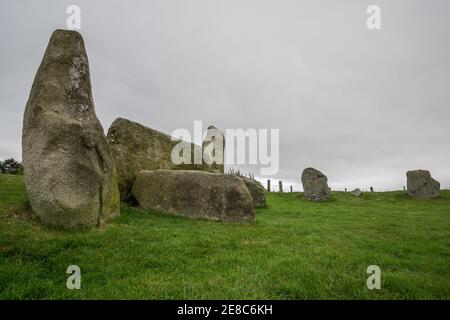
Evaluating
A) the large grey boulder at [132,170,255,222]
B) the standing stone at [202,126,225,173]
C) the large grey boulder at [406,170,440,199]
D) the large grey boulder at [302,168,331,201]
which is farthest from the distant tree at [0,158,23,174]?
the large grey boulder at [406,170,440,199]

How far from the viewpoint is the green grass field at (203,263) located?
5227mm

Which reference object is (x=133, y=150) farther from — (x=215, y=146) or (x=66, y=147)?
(x=215, y=146)

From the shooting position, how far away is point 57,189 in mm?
8633

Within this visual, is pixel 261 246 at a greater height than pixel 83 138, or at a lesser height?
lesser

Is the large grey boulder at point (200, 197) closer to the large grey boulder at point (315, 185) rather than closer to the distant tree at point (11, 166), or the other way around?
the distant tree at point (11, 166)

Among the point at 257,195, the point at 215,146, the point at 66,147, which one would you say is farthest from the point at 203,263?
the point at 215,146

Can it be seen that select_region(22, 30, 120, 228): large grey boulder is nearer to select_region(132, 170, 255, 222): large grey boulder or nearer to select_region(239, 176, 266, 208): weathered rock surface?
select_region(132, 170, 255, 222): large grey boulder

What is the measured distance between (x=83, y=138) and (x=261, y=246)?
6.85 meters

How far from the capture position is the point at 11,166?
28.5m

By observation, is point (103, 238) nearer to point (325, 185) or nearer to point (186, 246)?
point (186, 246)

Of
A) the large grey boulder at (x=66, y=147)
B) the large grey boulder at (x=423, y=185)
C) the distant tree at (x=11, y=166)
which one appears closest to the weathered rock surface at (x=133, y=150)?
the large grey boulder at (x=66, y=147)

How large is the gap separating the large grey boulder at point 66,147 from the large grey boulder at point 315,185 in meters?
27.5

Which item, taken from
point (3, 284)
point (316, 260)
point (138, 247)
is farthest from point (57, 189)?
point (316, 260)
